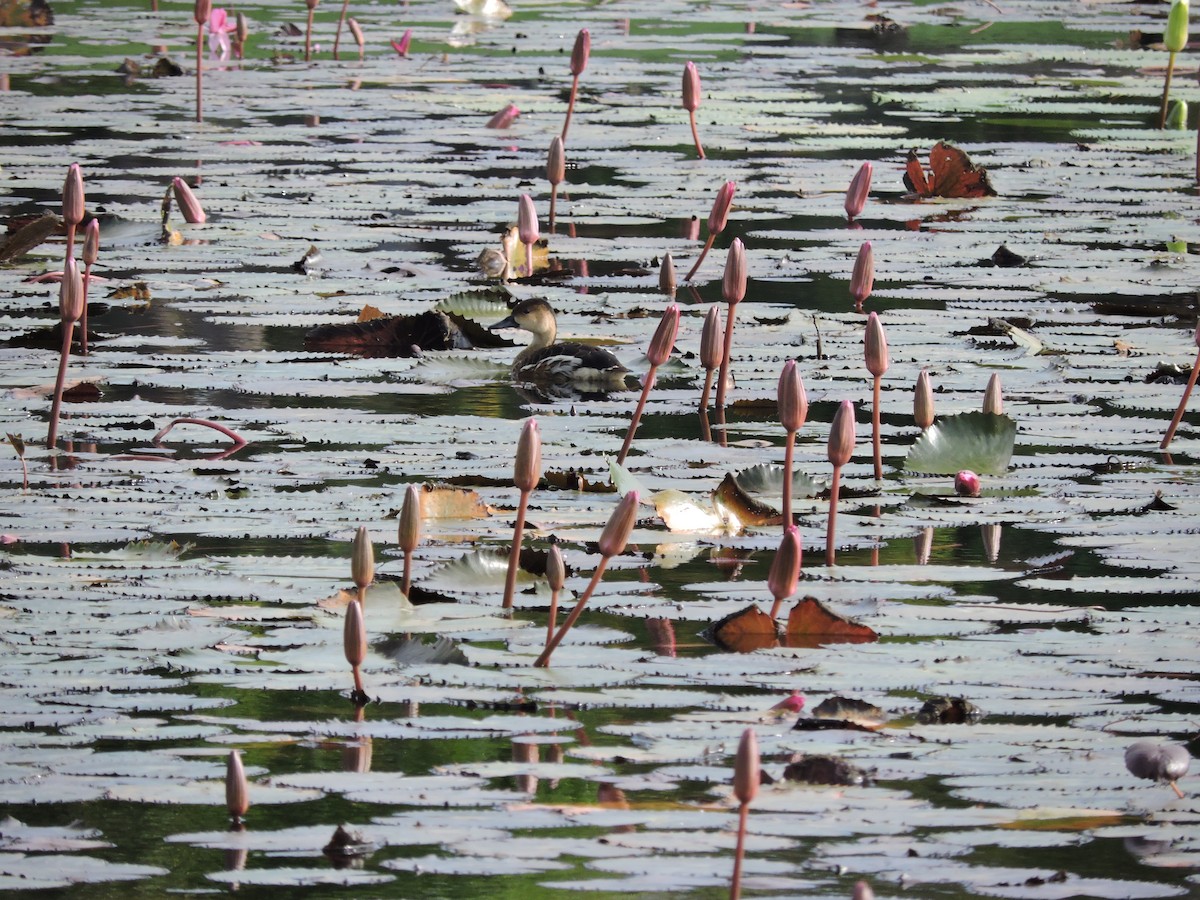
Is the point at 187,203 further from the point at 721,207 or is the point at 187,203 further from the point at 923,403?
the point at 923,403

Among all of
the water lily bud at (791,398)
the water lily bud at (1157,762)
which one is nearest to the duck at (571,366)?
the water lily bud at (791,398)

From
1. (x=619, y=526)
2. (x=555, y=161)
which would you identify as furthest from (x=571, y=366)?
(x=619, y=526)

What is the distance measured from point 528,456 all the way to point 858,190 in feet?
7.72

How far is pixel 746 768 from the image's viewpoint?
1.46 metres

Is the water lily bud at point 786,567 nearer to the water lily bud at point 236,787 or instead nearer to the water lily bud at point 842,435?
the water lily bud at point 842,435

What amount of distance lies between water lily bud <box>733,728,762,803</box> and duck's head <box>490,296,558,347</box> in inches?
82.3

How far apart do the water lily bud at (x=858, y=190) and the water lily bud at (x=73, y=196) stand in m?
1.70

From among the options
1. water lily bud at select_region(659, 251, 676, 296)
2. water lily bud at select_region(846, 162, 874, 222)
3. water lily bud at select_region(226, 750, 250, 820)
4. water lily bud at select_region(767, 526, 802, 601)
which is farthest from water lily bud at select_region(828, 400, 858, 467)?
water lily bud at select_region(846, 162, 874, 222)

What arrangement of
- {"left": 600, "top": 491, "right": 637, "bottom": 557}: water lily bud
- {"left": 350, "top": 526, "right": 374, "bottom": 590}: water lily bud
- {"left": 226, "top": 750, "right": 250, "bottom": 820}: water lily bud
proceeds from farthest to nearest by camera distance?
{"left": 350, "top": 526, "right": 374, "bottom": 590}: water lily bud < {"left": 600, "top": 491, "right": 637, "bottom": 557}: water lily bud < {"left": 226, "top": 750, "right": 250, "bottom": 820}: water lily bud

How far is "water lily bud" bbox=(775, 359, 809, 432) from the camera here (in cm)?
240

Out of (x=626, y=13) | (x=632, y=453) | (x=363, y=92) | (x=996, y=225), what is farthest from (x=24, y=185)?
(x=626, y=13)

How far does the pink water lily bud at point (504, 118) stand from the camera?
6.12 metres

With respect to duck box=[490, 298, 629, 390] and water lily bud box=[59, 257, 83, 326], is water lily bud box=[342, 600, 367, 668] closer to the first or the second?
water lily bud box=[59, 257, 83, 326]

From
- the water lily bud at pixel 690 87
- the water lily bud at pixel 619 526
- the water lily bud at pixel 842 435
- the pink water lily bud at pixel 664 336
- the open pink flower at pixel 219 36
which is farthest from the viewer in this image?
the open pink flower at pixel 219 36
